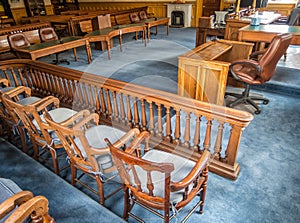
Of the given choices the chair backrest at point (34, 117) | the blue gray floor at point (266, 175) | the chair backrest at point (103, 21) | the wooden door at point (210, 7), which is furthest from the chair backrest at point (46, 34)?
the wooden door at point (210, 7)

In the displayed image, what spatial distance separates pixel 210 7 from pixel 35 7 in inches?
332

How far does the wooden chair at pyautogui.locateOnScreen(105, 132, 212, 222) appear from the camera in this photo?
3.67 feet

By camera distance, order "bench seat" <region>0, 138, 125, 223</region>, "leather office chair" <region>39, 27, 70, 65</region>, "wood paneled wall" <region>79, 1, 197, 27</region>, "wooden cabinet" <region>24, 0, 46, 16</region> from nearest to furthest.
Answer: "bench seat" <region>0, 138, 125, 223</region>, "leather office chair" <region>39, 27, 70, 65</region>, "wood paneled wall" <region>79, 1, 197, 27</region>, "wooden cabinet" <region>24, 0, 46, 16</region>

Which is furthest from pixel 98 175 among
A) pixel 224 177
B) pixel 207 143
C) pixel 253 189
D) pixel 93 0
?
pixel 93 0

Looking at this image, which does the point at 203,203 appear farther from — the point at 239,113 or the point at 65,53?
the point at 65,53

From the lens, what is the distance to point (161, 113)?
8.04 feet

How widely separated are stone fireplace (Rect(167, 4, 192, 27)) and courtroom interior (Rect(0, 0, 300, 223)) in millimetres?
5145

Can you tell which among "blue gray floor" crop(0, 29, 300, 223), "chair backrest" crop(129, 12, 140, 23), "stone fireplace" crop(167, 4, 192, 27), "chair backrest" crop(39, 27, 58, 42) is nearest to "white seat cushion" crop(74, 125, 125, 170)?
"blue gray floor" crop(0, 29, 300, 223)

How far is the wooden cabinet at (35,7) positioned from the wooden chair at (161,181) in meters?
12.1

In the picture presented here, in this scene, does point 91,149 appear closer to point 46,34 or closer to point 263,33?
point 263,33

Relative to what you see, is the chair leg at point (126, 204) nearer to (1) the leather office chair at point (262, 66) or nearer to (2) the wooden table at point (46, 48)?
(1) the leather office chair at point (262, 66)

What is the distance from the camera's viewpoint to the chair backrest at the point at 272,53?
2429mm

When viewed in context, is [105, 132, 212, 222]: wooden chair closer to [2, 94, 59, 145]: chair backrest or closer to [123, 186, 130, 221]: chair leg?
[123, 186, 130, 221]: chair leg

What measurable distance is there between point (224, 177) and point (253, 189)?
0.24 m
